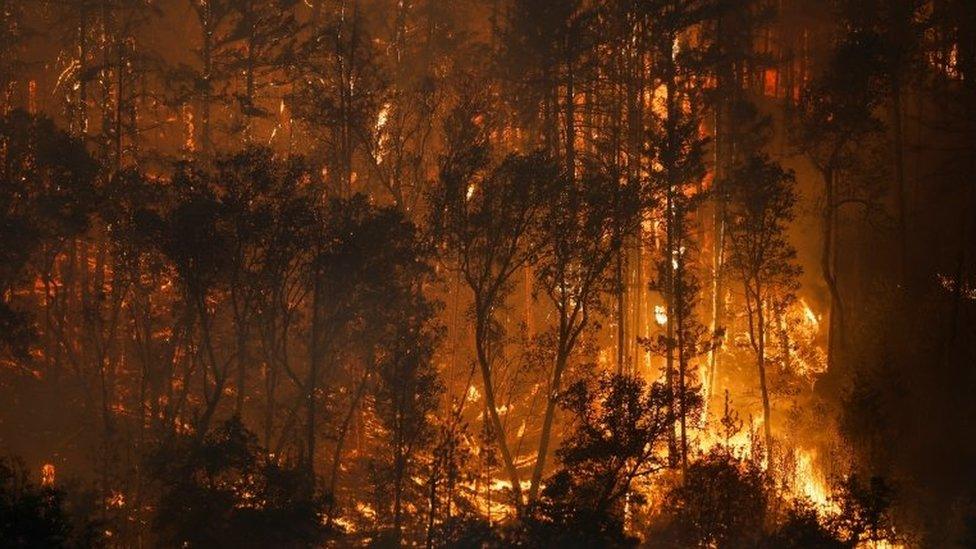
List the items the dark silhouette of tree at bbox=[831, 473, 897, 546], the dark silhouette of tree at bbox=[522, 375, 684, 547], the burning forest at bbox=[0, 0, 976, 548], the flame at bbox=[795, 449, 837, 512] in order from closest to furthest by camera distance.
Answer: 1. the dark silhouette of tree at bbox=[522, 375, 684, 547]
2. the dark silhouette of tree at bbox=[831, 473, 897, 546]
3. the burning forest at bbox=[0, 0, 976, 548]
4. the flame at bbox=[795, 449, 837, 512]

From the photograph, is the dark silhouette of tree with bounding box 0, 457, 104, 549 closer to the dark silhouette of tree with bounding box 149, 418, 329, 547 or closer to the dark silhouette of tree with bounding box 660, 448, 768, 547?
the dark silhouette of tree with bounding box 149, 418, 329, 547

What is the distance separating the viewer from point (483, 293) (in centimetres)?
2691

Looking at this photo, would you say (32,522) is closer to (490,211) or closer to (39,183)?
(39,183)

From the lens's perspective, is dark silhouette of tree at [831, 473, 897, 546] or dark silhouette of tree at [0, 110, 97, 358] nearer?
dark silhouette of tree at [831, 473, 897, 546]

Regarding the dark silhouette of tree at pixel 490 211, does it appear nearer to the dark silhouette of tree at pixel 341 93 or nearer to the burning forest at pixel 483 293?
the burning forest at pixel 483 293

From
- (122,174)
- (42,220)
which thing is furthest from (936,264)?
(42,220)

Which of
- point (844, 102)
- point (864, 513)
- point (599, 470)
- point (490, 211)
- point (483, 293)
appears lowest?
point (864, 513)

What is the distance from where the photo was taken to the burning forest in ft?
66.7

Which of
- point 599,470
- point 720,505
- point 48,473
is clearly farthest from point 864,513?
point 48,473

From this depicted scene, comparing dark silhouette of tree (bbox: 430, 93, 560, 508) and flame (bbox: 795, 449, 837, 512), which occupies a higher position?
dark silhouette of tree (bbox: 430, 93, 560, 508)

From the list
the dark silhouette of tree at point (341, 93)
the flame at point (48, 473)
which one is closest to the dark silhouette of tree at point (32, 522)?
the flame at point (48, 473)

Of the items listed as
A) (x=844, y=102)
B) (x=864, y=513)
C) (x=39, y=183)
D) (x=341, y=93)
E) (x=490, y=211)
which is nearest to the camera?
(x=864, y=513)

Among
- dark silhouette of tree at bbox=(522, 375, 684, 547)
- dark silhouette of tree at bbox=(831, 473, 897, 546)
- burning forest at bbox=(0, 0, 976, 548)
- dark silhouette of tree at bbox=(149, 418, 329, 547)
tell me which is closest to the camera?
dark silhouette of tree at bbox=(522, 375, 684, 547)

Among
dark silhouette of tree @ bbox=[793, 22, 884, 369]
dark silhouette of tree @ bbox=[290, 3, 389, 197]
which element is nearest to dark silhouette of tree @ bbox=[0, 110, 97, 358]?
dark silhouette of tree @ bbox=[290, 3, 389, 197]
